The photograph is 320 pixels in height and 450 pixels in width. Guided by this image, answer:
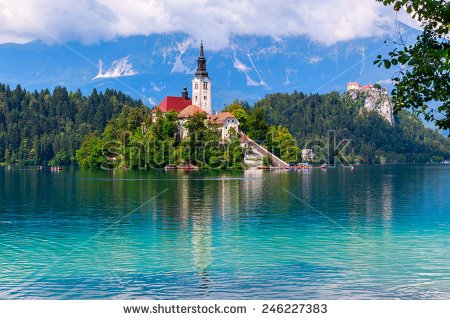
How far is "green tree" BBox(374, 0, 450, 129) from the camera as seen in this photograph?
862 inches

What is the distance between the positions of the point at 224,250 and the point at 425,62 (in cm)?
2006

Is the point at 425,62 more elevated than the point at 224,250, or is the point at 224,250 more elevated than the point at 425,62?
the point at 425,62

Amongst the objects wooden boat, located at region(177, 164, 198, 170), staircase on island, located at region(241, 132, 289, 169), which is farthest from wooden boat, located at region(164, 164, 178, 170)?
staircase on island, located at region(241, 132, 289, 169)

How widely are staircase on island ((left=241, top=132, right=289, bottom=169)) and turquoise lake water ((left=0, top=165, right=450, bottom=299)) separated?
4823 inches

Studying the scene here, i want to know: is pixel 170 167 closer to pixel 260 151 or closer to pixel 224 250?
pixel 260 151

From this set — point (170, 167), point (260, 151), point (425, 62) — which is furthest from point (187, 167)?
point (425, 62)

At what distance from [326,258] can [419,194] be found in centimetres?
5480

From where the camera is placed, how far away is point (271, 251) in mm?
38219

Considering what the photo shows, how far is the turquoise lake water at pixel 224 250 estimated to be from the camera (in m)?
Answer: 28.7

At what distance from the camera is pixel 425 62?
71.3 feet

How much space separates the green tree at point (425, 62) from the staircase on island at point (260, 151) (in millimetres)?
168653

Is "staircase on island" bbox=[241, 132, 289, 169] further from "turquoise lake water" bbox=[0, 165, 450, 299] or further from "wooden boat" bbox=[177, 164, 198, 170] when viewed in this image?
"turquoise lake water" bbox=[0, 165, 450, 299]

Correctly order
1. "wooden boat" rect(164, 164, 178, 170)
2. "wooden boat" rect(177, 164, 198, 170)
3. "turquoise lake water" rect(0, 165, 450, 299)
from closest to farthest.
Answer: "turquoise lake water" rect(0, 165, 450, 299) < "wooden boat" rect(177, 164, 198, 170) < "wooden boat" rect(164, 164, 178, 170)
